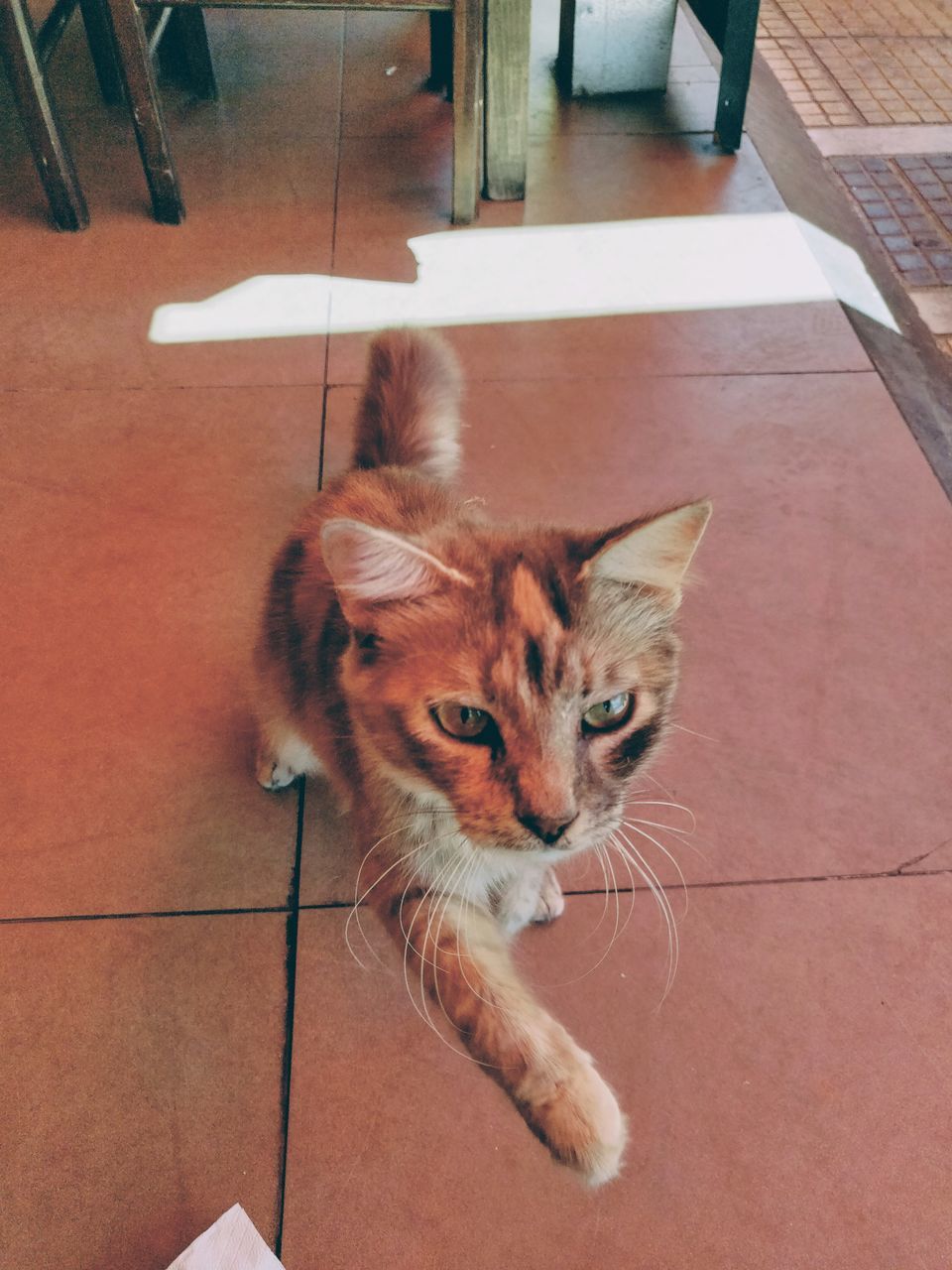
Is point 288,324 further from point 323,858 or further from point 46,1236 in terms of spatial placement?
point 46,1236

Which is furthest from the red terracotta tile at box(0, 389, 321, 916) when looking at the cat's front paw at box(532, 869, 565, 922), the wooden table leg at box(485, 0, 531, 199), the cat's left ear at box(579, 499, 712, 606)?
the wooden table leg at box(485, 0, 531, 199)

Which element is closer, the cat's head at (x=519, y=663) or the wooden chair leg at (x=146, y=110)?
the cat's head at (x=519, y=663)

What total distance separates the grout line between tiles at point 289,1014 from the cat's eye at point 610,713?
601mm

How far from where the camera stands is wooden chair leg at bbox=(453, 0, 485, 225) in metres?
2.11

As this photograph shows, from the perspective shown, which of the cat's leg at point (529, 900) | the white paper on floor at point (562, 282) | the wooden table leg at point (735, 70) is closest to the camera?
the cat's leg at point (529, 900)

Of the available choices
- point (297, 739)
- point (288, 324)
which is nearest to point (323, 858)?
point (297, 739)

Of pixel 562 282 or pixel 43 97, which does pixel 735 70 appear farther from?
pixel 43 97

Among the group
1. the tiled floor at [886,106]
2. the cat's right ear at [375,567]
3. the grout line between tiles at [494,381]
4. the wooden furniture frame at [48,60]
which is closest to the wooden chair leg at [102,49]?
the wooden furniture frame at [48,60]

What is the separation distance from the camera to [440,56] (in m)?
2.78

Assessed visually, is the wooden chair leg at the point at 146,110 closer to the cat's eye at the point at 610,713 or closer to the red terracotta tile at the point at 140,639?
the red terracotta tile at the point at 140,639

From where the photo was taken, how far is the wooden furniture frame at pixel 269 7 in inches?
83.2

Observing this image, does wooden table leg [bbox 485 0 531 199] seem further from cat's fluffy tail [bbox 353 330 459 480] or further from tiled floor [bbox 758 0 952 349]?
cat's fluffy tail [bbox 353 330 459 480]

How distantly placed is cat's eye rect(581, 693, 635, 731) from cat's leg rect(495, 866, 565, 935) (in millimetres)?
273

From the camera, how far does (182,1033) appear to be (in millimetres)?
1225
